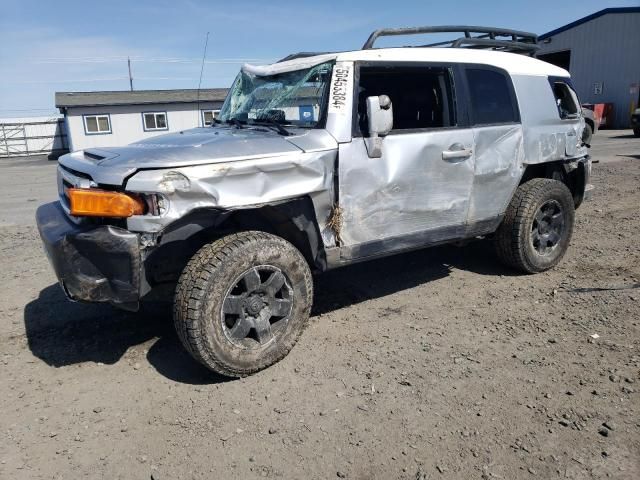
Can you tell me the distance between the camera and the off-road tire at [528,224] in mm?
4738

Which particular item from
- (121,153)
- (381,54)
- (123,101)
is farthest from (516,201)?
(123,101)

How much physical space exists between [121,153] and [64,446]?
5.92 feet

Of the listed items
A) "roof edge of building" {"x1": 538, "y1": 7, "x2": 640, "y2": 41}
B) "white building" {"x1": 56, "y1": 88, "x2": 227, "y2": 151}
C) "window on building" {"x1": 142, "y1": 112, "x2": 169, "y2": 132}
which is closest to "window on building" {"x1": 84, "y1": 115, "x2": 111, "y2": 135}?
"white building" {"x1": 56, "y1": 88, "x2": 227, "y2": 151}

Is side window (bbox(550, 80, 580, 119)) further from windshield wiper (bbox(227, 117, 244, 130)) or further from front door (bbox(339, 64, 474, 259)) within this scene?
windshield wiper (bbox(227, 117, 244, 130))

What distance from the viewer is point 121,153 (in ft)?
11.0

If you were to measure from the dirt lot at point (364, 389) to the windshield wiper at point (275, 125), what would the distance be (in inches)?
61.4

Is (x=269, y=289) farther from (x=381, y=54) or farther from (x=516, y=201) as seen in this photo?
(x=516, y=201)

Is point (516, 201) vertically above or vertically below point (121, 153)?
below

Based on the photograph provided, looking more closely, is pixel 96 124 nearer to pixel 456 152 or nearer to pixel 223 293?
pixel 456 152

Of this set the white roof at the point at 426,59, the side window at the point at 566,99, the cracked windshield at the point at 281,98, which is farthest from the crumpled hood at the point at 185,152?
the side window at the point at 566,99

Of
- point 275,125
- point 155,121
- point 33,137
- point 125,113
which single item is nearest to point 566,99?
point 275,125

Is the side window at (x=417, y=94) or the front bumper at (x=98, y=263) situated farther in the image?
the side window at (x=417, y=94)

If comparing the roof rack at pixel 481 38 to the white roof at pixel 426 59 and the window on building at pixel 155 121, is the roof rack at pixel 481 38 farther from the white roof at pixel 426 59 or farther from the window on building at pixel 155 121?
the window on building at pixel 155 121

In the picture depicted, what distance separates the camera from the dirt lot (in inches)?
101
